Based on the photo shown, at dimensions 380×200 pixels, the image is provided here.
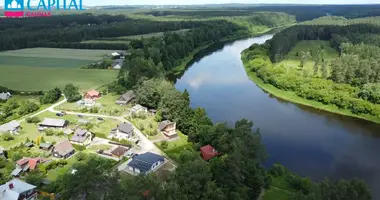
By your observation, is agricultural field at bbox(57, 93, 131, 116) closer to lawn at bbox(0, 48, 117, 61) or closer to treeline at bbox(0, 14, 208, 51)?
lawn at bbox(0, 48, 117, 61)

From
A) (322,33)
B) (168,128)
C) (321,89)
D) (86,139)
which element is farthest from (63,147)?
(322,33)

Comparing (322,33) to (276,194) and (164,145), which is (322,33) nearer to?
(164,145)

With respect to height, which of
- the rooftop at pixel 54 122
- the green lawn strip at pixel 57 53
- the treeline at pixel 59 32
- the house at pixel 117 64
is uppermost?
the treeline at pixel 59 32

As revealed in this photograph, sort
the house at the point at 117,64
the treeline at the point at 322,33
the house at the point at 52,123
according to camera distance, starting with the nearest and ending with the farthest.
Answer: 1. the house at the point at 52,123
2. the house at the point at 117,64
3. the treeline at the point at 322,33

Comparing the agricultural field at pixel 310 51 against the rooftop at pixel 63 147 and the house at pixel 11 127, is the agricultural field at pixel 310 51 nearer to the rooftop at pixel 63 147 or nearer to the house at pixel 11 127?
the rooftop at pixel 63 147

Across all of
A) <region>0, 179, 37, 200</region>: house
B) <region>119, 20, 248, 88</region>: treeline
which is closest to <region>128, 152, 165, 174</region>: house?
<region>0, 179, 37, 200</region>: house

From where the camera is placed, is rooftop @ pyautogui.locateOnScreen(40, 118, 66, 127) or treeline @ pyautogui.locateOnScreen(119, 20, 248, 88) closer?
rooftop @ pyautogui.locateOnScreen(40, 118, 66, 127)

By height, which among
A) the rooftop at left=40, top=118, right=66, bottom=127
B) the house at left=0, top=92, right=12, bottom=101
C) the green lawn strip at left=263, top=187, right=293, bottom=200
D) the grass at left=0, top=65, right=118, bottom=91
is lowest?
the green lawn strip at left=263, top=187, right=293, bottom=200

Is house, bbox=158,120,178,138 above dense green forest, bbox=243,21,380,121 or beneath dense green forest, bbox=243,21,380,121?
beneath

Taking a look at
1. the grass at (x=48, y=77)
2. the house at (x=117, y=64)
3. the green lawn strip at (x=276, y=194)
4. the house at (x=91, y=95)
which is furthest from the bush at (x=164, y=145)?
the house at (x=117, y=64)
